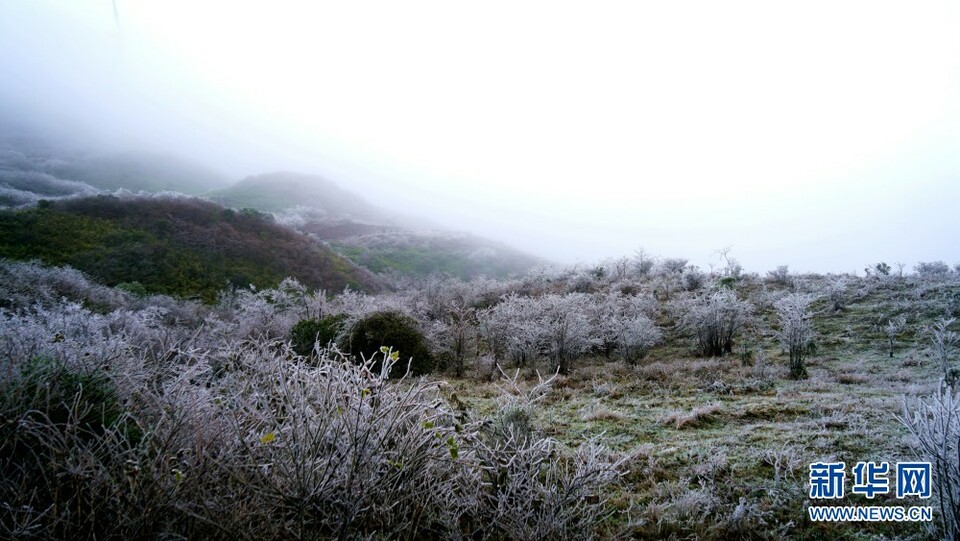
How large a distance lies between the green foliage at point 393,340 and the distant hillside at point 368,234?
89.9ft

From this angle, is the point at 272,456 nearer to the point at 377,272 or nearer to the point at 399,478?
the point at 399,478

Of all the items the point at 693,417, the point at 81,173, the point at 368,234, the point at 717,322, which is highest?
the point at 81,173

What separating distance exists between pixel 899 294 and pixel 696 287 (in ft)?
24.6

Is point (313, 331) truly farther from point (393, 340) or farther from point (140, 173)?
point (140, 173)

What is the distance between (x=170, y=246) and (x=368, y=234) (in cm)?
3474

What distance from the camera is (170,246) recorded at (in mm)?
24984

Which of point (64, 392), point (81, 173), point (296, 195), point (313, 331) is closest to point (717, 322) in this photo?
point (313, 331)

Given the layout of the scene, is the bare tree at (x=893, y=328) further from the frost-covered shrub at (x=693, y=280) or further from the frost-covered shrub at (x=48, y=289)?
the frost-covered shrub at (x=48, y=289)

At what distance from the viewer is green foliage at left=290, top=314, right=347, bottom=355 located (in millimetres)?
13453

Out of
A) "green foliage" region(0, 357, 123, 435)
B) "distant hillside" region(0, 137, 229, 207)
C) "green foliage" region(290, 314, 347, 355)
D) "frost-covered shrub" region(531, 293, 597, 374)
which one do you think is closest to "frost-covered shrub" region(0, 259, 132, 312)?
"green foliage" region(290, 314, 347, 355)

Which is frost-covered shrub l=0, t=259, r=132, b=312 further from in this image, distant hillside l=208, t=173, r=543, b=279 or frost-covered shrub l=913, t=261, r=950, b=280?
frost-covered shrub l=913, t=261, r=950, b=280

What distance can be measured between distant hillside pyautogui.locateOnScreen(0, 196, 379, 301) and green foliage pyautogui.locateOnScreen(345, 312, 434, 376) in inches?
515

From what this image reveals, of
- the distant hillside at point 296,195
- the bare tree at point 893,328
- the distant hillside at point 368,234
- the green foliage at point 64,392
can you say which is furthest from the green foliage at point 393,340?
the distant hillside at point 296,195

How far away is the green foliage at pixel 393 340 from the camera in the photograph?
1322 cm
